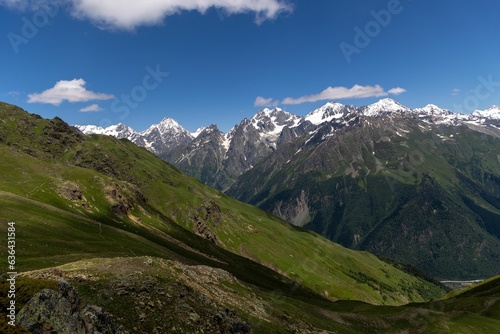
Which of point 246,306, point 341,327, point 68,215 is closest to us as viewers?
point 246,306

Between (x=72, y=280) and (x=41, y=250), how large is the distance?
38391mm

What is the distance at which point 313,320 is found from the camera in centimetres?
6844

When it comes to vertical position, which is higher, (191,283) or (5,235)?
(191,283)

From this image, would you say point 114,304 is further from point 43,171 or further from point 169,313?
point 43,171

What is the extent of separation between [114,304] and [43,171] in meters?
161

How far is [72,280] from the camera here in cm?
3775

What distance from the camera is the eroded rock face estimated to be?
24281 millimetres

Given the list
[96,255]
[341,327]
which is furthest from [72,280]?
[341,327]

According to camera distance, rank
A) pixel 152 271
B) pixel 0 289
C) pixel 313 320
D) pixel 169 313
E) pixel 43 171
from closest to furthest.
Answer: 1. pixel 0 289
2. pixel 169 313
3. pixel 152 271
4. pixel 313 320
5. pixel 43 171

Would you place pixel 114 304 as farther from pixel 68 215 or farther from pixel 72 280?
pixel 68 215

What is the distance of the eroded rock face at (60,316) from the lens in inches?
956

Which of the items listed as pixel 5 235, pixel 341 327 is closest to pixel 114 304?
pixel 5 235

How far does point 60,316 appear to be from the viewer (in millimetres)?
25688

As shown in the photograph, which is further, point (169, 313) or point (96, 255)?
point (96, 255)
